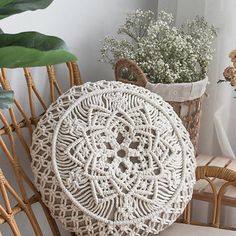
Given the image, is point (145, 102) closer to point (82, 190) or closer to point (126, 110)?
point (126, 110)

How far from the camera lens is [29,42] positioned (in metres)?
0.86

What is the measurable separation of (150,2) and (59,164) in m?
1.00

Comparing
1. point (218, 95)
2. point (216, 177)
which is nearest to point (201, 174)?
point (216, 177)

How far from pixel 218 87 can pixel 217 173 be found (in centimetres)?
49

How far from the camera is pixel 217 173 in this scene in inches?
61.9

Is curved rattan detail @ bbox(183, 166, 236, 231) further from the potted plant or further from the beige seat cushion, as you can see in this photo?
the potted plant

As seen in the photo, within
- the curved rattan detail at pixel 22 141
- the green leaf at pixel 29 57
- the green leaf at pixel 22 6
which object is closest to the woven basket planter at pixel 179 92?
the curved rattan detail at pixel 22 141

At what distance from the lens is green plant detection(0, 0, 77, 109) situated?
712 mm

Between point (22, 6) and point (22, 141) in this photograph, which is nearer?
point (22, 6)

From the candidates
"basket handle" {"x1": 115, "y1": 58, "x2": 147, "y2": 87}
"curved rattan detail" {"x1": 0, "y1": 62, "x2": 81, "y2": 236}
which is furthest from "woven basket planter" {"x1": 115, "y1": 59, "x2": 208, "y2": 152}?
"curved rattan detail" {"x1": 0, "y1": 62, "x2": 81, "y2": 236}

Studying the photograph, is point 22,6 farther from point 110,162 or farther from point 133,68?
point 133,68

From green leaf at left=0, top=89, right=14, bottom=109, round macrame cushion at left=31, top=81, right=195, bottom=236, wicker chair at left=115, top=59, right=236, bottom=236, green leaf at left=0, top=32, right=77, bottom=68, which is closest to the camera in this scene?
green leaf at left=0, top=32, right=77, bottom=68

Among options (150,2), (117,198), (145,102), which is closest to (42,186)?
(117,198)

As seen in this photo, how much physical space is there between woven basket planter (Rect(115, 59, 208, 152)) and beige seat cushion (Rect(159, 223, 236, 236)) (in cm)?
33
